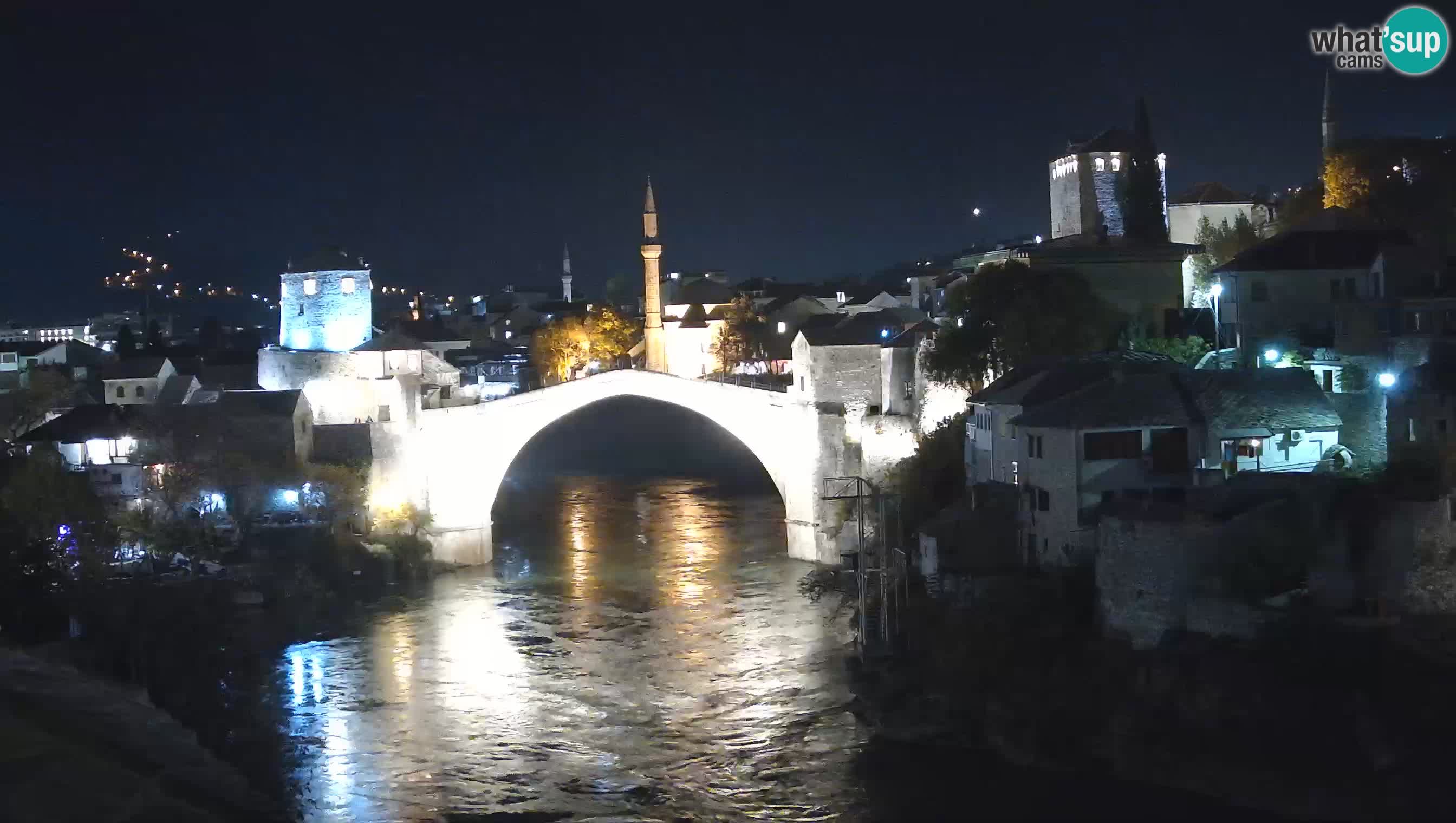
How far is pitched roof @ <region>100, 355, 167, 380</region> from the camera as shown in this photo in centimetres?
3000

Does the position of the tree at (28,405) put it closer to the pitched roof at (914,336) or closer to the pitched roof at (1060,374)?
the pitched roof at (914,336)

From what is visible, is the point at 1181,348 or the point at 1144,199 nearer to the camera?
the point at 1181,348

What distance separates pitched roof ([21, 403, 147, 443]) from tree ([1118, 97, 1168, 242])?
669 inches

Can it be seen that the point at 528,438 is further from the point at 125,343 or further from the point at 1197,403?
the point at 125,343

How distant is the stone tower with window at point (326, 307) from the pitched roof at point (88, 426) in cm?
448

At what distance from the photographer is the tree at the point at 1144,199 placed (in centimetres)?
2616

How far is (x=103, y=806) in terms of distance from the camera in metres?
13.8

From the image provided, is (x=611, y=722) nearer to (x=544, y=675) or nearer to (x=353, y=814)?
(x=544, y=675)

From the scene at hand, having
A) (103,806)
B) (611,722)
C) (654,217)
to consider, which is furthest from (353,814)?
(654,217)

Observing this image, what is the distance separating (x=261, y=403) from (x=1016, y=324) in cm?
1237

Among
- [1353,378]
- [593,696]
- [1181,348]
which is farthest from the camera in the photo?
[1181,348]

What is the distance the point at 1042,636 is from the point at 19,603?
1273 centimetres

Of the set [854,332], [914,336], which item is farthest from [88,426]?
[914,336]

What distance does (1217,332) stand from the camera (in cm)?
2152
